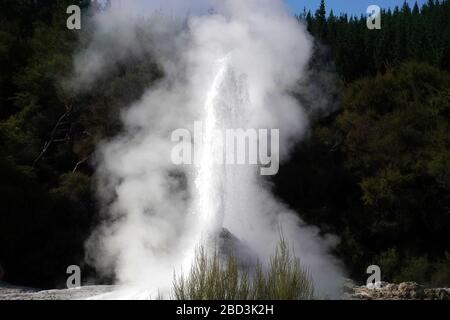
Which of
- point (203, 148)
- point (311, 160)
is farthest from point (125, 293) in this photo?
point (311, 160)

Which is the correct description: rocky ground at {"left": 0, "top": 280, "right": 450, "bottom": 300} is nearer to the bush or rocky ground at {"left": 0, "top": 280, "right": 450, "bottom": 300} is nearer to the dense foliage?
the bush

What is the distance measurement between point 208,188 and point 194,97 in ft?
22.3

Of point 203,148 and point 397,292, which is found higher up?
point 203,148

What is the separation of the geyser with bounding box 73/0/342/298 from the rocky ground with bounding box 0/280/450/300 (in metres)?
0.27

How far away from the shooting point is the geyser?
38.9 feet

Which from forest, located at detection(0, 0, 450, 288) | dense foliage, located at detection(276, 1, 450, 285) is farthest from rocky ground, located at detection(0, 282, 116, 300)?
dense foliage, located at detection(276, 1, 450, 285)

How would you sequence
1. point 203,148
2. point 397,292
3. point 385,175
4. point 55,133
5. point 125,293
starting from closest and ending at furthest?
point 125,293 < point 397,292 < point 203,148 < point 385,175 < point 55,133

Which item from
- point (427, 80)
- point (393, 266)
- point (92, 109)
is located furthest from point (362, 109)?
point (92, 109)

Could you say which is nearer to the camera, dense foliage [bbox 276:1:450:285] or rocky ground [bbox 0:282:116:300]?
rocky ground [bbox 0:282:116:300]

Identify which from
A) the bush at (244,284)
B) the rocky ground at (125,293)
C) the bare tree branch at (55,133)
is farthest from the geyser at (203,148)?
the bush at (244,284)

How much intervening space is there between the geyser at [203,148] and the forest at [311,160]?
0.86 metres

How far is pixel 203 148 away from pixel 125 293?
426 centimetres

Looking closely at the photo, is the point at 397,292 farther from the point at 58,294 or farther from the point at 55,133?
the point at 55,133

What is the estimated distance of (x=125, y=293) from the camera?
955 cm
